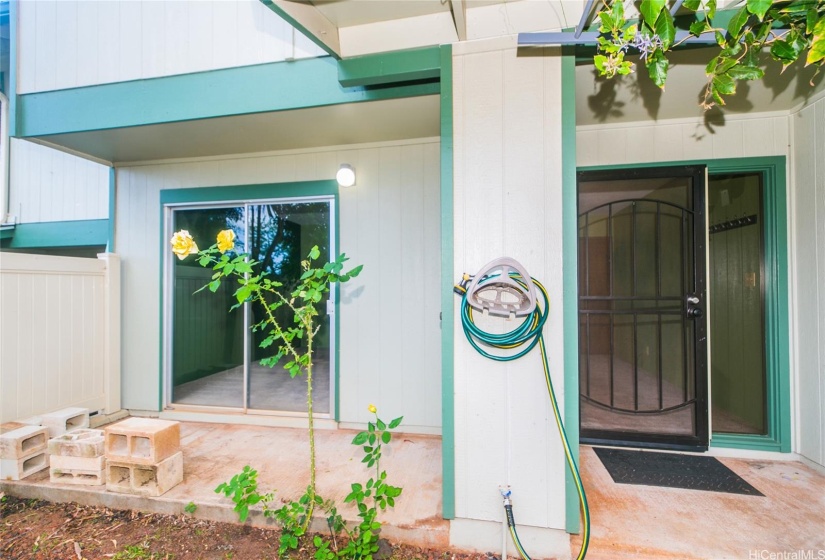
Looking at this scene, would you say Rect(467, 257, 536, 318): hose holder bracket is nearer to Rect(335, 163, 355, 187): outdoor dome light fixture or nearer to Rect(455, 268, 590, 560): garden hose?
Rect(455, 268, 590, 560): garden hose

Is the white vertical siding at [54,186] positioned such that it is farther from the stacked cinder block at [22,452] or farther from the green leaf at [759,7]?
the green leaf at [759,7]

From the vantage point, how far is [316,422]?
313 centimetres

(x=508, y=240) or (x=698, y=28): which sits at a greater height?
(x=698, y=28)

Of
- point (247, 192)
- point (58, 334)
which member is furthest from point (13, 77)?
point (58, 334)

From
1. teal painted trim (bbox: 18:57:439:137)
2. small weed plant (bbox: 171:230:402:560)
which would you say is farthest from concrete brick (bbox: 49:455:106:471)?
teal painted trim (bbox: 18:57:439:137)

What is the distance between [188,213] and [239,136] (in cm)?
111

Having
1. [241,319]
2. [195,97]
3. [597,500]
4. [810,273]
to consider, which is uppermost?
[195,97]

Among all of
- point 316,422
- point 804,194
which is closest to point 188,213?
point 316,422

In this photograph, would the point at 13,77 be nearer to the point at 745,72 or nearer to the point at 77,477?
the point at 77,477

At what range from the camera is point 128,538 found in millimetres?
1876

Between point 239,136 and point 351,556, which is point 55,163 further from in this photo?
point 351,556

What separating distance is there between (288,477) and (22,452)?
65.8 inches

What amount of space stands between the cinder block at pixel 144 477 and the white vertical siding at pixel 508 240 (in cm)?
169

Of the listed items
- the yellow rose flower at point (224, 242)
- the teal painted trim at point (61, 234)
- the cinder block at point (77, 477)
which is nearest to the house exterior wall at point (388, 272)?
the yellow rose flower at point (224, 242)
